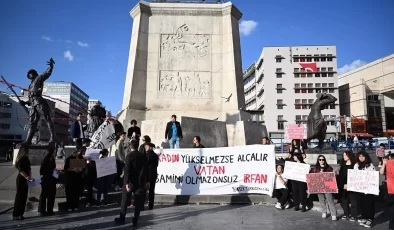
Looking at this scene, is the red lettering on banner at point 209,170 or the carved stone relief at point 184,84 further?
the carved stone relief at point 184,84

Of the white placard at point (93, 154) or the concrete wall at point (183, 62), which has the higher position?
the concrete wall at point (183, 62)

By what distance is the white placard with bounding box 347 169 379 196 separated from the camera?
21.6 ft

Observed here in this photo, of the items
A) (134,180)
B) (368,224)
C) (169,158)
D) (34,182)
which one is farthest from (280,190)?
(34,182)

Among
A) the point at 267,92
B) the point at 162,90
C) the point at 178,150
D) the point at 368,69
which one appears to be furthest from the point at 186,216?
the point at 368,69

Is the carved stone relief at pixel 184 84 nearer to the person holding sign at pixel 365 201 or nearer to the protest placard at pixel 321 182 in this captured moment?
the protest placard at pixel 321 182

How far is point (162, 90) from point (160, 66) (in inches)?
48.5

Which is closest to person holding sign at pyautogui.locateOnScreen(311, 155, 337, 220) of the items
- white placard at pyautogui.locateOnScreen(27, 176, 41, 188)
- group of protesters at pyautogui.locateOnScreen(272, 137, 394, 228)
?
group of protesters at pyautogui.locateOnScreen(272, 137, 394, 228)

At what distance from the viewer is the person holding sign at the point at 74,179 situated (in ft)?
25.6

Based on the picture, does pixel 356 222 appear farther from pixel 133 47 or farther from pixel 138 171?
pixel 133 47

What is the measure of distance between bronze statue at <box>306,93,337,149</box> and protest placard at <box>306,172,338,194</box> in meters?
7.31

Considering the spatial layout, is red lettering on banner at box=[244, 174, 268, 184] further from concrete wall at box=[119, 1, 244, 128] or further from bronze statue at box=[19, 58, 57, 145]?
bronze statue at box=[19, 58, 57, 145]

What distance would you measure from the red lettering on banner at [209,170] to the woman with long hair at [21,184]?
436cm

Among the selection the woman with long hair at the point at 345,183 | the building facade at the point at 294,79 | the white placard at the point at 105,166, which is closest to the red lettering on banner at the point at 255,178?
the woman with long hair at the point at 345,183

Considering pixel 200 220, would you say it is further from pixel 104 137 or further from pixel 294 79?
pixel 294 79
